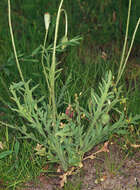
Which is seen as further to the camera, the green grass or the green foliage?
the green grass

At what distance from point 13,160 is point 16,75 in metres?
0.59

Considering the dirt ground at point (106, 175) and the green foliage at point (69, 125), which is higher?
the green foliage at point (69, 125)

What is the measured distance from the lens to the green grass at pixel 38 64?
5.56ft

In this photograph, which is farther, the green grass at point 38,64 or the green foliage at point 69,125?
the green grass at point 38,64

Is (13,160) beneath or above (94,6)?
beneath

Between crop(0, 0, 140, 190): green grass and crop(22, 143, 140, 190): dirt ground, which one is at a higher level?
crop(0, 0, 140, 190): green grass

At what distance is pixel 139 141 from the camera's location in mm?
1778

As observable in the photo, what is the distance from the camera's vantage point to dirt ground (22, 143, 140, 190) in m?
1.62

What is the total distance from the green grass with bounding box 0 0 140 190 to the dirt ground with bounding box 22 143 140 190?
67 millimetres

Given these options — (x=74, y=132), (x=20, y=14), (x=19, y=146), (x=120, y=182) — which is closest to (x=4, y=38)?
(x=20, y=14)

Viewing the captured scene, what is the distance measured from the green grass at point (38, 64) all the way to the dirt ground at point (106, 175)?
0.07m

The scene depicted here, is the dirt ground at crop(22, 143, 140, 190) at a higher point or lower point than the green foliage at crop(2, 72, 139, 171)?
lower

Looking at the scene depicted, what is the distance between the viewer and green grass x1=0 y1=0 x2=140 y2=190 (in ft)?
5.56

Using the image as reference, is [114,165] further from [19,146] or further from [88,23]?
[88,23]
